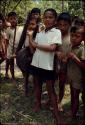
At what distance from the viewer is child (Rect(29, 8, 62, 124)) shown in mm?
4832

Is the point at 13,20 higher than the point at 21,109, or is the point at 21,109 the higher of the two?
the point at 13,20

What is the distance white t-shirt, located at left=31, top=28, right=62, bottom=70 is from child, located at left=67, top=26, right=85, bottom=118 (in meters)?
0.23

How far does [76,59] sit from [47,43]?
1.85 ft

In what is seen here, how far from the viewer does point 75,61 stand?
4.56 meters

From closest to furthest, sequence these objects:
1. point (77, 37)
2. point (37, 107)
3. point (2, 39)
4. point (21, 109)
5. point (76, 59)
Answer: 1. point (76, 59)
2. point (77, 37)
3. point (37, 107)
4. point (21, 109)
5. point (2, 39)

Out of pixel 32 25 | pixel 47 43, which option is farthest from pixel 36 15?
pixel 47 43

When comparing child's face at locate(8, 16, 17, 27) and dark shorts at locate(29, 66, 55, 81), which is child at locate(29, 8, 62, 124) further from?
child's face at locate(8, 16, 17, 27)

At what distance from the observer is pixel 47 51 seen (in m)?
4.85

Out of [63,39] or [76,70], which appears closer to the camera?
[76,70]

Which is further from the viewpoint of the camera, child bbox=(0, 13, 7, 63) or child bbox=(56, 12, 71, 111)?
Result: child bbox=(0, 13, 7, 63)

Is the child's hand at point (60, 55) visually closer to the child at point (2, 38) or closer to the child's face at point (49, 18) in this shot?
the child's face at point (49, 18)

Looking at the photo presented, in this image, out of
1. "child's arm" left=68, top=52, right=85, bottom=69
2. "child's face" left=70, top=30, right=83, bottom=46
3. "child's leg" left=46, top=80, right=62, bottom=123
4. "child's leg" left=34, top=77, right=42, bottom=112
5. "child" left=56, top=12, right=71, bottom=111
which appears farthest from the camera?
"child's leg" left=34, top=77, right=42, bottom=112

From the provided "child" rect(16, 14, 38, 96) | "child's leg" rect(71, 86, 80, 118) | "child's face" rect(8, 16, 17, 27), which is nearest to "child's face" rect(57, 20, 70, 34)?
"child" rect(16, 14, 38, 96)

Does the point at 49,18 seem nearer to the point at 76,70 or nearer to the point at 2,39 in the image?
the point at 76,70
